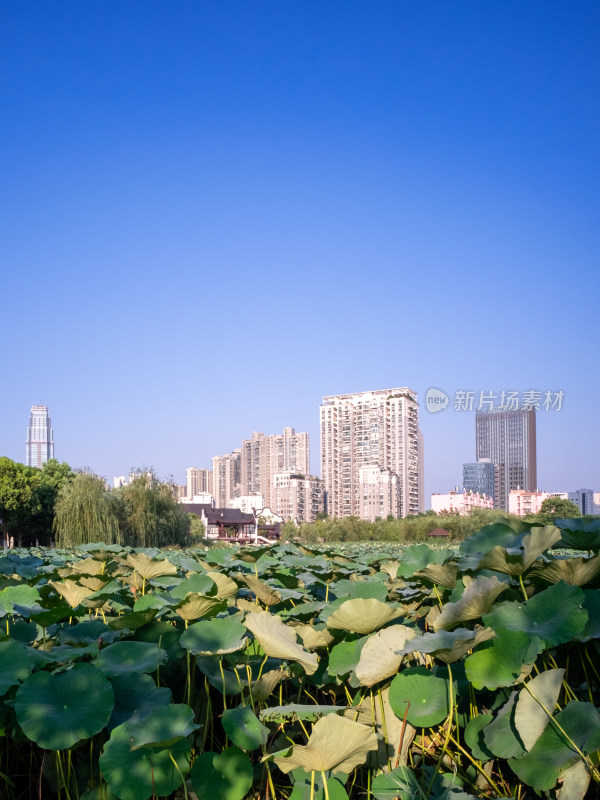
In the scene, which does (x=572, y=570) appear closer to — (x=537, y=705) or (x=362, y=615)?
(x=537, y=705)

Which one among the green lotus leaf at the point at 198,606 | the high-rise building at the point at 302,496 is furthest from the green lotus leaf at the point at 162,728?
the high-rise building at the point at 302,496

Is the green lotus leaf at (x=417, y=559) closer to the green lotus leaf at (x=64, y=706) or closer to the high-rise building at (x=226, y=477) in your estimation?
the green lotus leaf at (x=64, y=706)

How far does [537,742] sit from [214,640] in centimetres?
77

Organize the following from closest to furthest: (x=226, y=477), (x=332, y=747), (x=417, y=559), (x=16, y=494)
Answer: (x=332, y=747)
(x=417, y=559)
(x=16, y=494)
(x=226, y=477)

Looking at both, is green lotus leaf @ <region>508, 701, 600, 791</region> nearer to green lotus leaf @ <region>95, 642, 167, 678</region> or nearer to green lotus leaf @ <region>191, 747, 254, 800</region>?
green lotus leaf @ <region>191, 747, 254, 800</region>

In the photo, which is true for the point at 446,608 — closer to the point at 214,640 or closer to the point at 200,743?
the point at 214,640

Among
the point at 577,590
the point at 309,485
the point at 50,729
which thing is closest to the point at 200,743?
the point at 50,729

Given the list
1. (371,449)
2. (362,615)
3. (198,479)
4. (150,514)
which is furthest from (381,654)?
(198,479)

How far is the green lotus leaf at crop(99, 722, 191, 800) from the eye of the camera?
1386mm

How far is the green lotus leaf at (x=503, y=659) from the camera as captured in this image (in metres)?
1.32

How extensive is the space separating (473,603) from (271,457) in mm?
128939

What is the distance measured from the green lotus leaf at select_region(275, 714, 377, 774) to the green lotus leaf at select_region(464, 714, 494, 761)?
0.33m

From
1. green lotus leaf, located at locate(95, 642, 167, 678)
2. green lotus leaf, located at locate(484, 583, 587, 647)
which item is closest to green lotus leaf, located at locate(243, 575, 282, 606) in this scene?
green lotus leaf, located at locate(95, 642, 167, 678)

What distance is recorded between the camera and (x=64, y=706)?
1.43 m
